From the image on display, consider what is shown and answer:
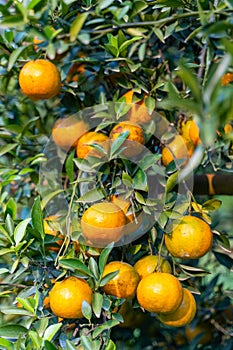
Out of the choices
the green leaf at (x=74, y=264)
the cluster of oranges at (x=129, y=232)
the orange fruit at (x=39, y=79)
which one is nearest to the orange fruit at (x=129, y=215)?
the cluster of oranges at (x=129, y=232)

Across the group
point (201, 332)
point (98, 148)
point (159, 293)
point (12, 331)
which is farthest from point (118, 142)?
point (201, 332)

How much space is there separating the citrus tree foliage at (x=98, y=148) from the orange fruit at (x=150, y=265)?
2 centimetres

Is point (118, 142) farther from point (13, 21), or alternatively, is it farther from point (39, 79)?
point (13, 21)

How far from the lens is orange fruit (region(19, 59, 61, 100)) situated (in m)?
0.98

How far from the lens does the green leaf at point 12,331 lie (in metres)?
0.95

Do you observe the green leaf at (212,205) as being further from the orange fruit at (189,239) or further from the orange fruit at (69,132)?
the orange fruit at (69,132)

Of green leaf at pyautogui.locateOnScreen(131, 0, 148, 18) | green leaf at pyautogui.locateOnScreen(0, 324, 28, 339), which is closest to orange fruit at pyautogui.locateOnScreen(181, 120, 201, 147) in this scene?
green leaf at pyautogui.locateOnScreen(131, 0, 148, 18)

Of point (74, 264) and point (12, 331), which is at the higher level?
point (74, 264)

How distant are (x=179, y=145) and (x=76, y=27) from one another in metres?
0.37

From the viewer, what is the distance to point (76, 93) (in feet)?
3.93

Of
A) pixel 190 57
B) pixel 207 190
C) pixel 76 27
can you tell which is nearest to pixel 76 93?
pixel 190 57

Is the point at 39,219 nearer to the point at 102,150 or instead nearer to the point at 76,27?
the point at 102,150

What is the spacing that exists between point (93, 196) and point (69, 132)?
0.18 meters

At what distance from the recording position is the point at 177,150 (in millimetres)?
1053
